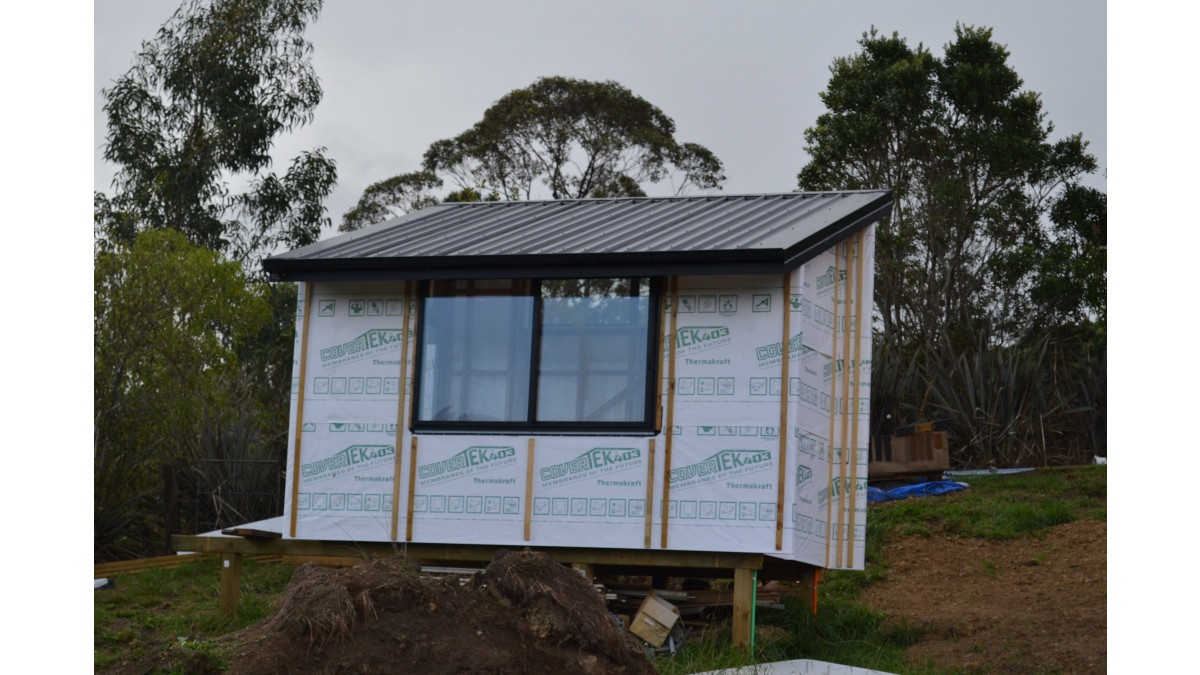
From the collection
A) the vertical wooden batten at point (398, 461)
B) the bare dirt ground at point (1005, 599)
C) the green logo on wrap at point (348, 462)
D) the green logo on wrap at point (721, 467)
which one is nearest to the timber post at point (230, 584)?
the green logo on wrap at point (348, 462)

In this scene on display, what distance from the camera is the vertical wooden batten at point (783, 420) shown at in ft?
25.5

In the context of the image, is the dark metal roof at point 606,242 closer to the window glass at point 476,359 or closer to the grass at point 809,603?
the window glass at point 476,359

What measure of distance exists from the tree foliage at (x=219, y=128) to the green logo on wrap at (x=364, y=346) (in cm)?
1378

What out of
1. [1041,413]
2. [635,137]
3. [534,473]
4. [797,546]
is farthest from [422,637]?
[635,137]

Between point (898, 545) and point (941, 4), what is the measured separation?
11.2m

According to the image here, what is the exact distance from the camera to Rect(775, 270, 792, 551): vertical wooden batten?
25.5ft

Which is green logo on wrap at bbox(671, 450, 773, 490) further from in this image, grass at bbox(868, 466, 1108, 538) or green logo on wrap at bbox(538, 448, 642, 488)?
grass at bbox(868, 466, 1108, 538)

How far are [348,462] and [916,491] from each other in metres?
7.60

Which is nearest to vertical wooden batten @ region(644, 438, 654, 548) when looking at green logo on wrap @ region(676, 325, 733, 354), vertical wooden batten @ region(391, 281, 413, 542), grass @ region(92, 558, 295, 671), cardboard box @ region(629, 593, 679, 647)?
cardboard box @ region(629, 593, 679, 647)

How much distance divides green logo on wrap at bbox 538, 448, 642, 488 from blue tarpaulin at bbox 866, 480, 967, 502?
6391 mm

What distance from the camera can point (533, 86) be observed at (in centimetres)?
2512

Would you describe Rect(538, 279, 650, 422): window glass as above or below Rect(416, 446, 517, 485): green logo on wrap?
above
